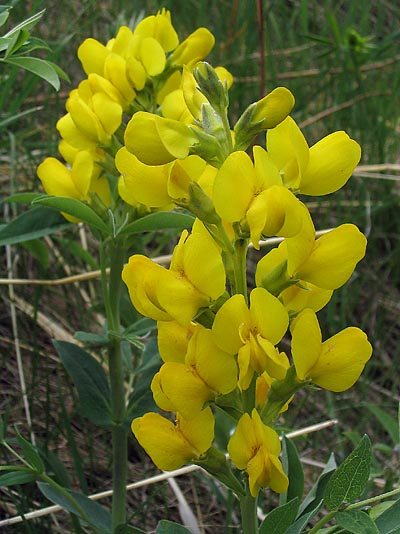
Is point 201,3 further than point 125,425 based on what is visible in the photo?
Yes

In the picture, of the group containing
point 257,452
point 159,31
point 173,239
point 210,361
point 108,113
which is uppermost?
point 159,31

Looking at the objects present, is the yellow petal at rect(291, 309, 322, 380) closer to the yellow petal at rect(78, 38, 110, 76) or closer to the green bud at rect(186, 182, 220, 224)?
the green bud at rect(186, 182, 220, 224)

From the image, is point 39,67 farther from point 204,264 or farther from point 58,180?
point 204,264

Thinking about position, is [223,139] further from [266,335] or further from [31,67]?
[31,67]

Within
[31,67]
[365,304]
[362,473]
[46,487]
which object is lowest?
[365,304]

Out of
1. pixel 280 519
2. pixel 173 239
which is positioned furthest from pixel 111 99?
pixel 173 239

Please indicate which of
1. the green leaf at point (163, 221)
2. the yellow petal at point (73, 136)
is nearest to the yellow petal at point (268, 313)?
the green leaf at point (163, 221)

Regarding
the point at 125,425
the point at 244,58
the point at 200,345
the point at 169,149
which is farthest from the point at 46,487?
the point at 244,58
